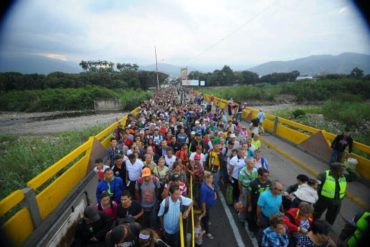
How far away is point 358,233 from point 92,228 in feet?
13.8

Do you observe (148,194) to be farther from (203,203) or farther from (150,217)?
(203,203)

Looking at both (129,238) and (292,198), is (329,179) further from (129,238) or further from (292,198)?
(129,238)

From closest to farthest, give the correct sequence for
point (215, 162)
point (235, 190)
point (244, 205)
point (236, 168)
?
1. point (244, 205)
2. point (236, 168)
3. point (235, 190)
4. point (215, 162)

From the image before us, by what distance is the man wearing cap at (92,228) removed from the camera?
3.46 m

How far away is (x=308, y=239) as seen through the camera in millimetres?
2902

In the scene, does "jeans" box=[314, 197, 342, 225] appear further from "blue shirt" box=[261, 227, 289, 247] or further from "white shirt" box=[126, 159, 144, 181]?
"white shirt" box=[126, 159, 144, 181]

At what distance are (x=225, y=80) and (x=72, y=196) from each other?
87271 millimetres

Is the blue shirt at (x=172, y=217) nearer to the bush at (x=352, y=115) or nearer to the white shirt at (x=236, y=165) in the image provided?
the white shirt at (x=236, y=165)

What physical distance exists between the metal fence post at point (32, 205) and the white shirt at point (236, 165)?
4.54m

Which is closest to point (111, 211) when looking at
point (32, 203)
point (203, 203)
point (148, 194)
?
point (148, 194)

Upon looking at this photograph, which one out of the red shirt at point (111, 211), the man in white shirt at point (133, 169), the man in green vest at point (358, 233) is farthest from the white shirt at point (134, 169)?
the man in green vest at point (358, 233)

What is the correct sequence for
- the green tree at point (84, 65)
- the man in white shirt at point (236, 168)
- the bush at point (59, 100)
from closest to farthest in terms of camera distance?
1. the man in white shirt at point (236, 168)
2. the bush at point (59, 100)
3. the green tree at point (84, 65)

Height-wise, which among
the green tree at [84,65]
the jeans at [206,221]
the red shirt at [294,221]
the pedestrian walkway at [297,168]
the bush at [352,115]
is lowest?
the bush at [352,115]

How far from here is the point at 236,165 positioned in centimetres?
517
